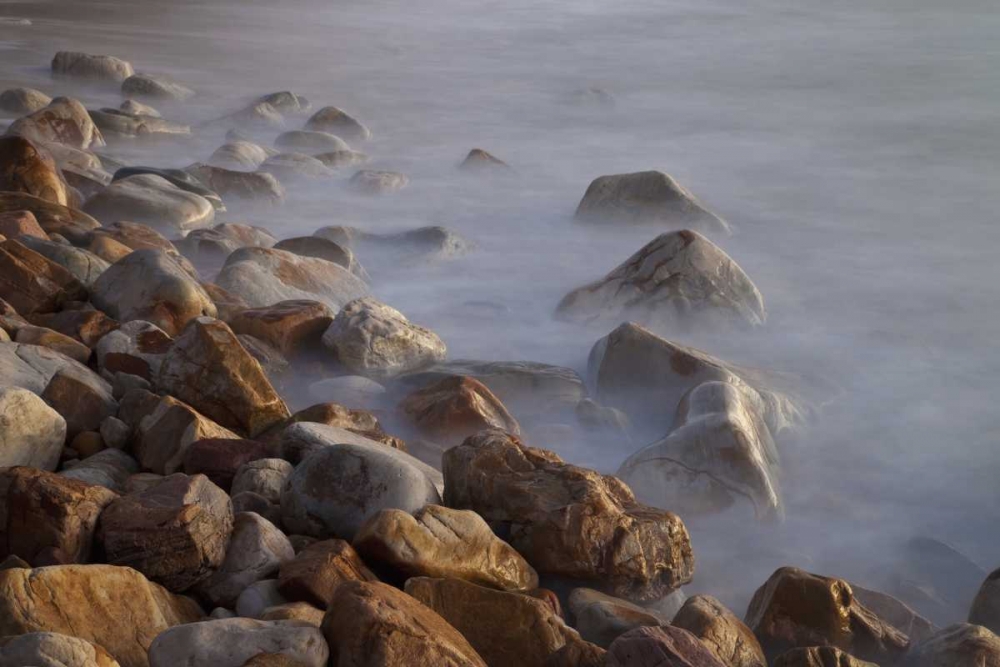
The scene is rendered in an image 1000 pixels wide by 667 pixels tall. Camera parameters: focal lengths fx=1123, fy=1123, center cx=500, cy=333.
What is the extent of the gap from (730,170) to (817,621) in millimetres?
6742

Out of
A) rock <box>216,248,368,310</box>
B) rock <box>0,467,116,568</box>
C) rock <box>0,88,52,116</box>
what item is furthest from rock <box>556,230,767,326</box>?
rock <box>0,88,52,116</box>

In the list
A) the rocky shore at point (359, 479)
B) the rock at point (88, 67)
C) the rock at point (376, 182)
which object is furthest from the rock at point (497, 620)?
the rock at point (88, 67)

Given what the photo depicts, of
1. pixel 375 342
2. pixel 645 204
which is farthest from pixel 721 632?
pixel 645 204

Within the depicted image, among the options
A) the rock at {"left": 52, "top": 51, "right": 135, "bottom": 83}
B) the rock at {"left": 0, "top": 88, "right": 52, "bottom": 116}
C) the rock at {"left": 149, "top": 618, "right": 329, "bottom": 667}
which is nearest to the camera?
the rock at {"left": 149, "top": 618, "right": 329, "bottom": 667}

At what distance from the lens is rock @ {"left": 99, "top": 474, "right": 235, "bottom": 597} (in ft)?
7.35

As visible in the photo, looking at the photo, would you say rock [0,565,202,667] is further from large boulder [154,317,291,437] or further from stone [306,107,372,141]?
stone [306,107,372,141]

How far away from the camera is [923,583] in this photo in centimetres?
343

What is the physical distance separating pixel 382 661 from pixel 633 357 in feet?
8.25

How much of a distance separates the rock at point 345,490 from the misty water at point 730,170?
1011mm

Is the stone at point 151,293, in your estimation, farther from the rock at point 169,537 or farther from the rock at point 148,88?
the rock at point 148,88

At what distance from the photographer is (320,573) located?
2221mm

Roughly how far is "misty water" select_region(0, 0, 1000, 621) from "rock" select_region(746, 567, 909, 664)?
0.43 metres

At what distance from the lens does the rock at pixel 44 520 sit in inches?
88.7

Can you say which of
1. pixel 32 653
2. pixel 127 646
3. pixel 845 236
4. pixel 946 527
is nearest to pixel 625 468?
pixel 946 527
